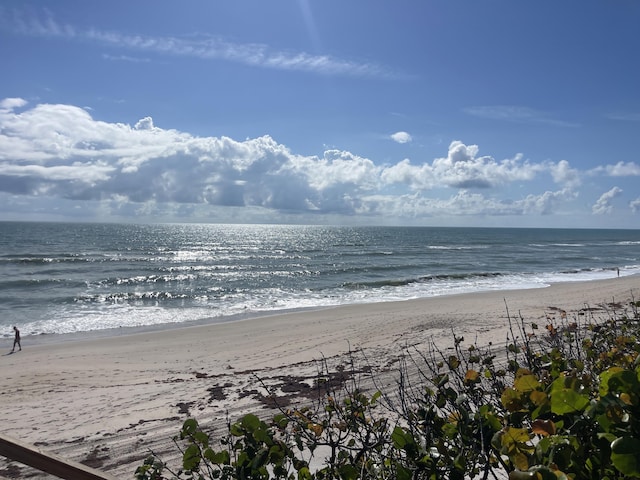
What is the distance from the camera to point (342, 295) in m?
23.5

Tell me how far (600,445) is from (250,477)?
1.26 m

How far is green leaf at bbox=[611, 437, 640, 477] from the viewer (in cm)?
83

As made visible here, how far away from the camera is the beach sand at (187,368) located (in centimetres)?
638

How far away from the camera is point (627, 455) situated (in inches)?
32.8

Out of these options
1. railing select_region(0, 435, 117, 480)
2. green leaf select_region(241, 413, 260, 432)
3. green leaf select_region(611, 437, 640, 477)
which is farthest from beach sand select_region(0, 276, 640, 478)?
green leaf select_region(611, 437, 640, 477)

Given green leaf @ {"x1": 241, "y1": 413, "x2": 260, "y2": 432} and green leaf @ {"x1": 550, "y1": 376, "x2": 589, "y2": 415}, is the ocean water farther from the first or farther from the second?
green leaf @ {"x1": 550, "y1": 376, "x2": 589, "y2": 415}

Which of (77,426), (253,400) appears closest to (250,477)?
(253,400)

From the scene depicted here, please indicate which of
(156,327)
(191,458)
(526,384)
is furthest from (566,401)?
(156,327)

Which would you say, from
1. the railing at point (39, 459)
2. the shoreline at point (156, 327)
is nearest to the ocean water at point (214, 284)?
the shoreline at point (156, 327)

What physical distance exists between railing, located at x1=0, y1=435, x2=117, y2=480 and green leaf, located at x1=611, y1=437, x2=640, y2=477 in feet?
4.62

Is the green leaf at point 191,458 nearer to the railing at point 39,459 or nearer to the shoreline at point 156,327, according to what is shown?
the railing at point 39,459

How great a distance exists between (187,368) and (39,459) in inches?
383

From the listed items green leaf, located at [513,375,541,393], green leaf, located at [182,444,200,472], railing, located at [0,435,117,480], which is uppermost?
green leaf, located at [513,375,541,393]

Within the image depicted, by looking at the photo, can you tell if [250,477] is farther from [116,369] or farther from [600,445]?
[116,369]
